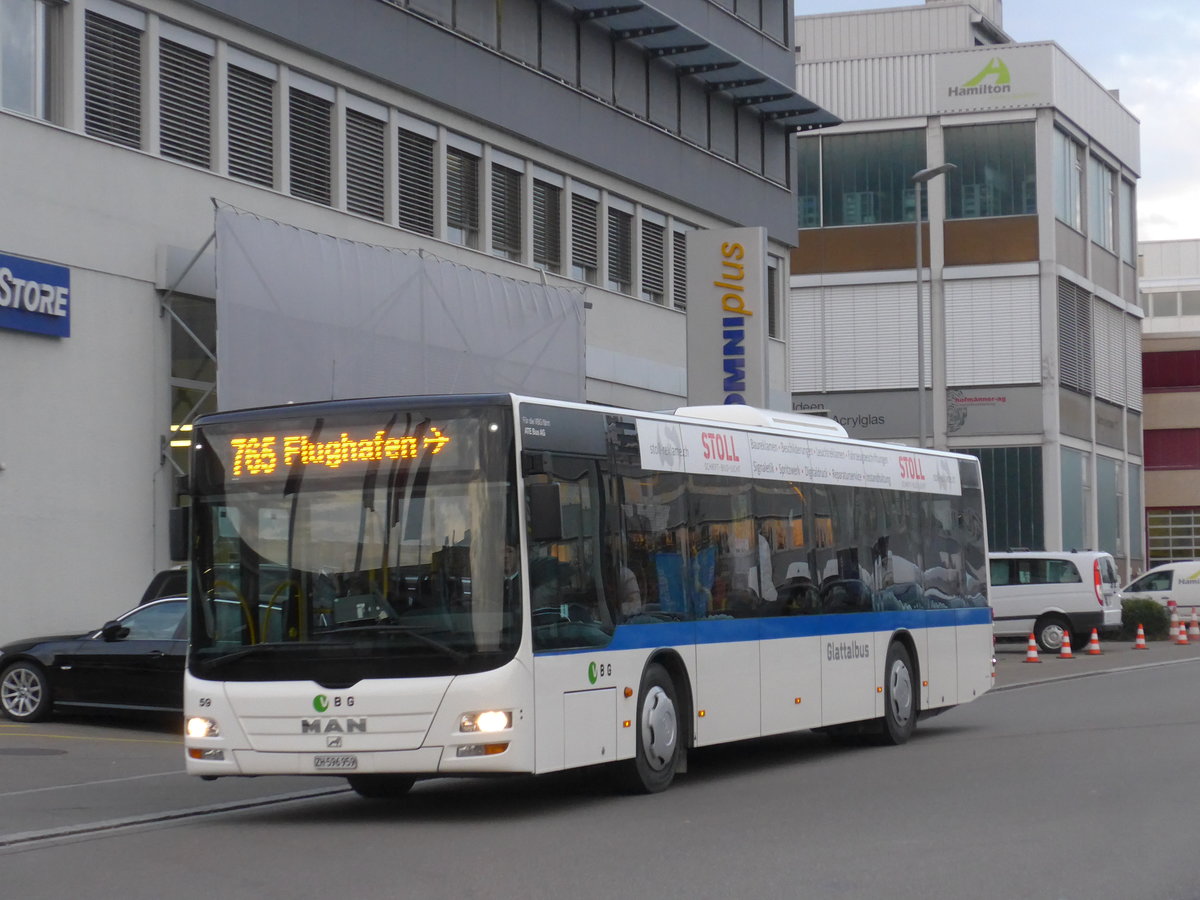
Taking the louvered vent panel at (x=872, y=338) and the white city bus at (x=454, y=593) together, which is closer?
the white city bus at (x=454, y=593)

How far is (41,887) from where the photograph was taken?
9078 millimetres

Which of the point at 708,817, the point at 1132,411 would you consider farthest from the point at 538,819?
the point at 1132,411

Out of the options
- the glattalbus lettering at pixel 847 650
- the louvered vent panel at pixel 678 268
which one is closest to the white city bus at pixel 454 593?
the glattalbus lettering at pixel 847 650

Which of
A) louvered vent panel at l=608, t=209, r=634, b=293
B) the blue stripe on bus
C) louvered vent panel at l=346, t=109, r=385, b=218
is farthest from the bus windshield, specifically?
louvered vent panel at l=608, t=209, r=634, b=293

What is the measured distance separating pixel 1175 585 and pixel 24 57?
3122cm

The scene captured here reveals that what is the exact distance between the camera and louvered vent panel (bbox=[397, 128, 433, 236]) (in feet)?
97.8

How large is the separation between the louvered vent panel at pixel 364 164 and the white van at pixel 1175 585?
23101 mm

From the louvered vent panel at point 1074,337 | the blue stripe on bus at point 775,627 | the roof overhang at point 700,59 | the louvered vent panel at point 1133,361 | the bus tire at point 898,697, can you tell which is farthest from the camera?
the louvered vent panel at point 1133,361

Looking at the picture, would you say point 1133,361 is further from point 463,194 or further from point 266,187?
point 266,187

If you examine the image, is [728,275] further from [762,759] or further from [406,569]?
[406,569]

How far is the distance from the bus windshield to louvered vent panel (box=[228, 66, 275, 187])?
48.4 ft

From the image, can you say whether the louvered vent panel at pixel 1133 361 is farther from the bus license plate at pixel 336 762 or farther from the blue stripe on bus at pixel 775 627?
the bus license plate at pixel 336 762

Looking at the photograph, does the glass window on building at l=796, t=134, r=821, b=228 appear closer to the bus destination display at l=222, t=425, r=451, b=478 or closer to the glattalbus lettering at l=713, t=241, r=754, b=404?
the glattalbus lettering at l=713, t=241, r=754, b=404

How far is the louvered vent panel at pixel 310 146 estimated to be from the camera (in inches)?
1073
